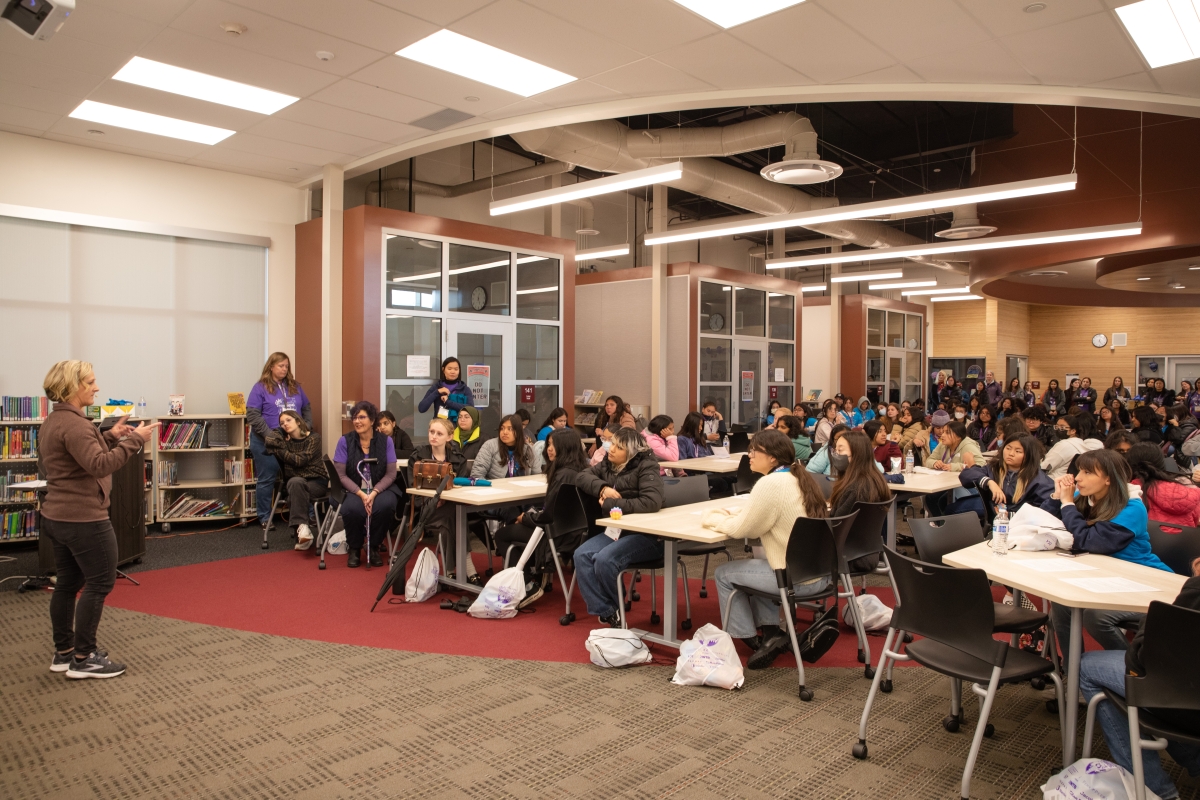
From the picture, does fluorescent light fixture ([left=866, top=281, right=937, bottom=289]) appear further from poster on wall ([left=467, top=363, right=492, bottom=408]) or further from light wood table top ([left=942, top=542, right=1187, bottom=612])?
light wood table top ([left=942, top=542, right=1187, bottom=612])

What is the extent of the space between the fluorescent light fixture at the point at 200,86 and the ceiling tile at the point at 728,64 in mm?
3054

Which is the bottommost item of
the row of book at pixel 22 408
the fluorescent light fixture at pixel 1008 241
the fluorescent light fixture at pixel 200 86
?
the row of book at pixel 22 408

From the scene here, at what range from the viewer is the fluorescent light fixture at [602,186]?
6305mm

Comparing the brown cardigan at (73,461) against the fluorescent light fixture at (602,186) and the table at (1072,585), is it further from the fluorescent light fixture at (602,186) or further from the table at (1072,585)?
the fluorescent light fixture at (602,186)

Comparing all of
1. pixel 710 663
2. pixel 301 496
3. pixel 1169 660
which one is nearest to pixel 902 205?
pixel 710 663

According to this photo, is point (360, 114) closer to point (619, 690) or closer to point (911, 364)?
point (619, 690)

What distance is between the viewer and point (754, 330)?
495 inches

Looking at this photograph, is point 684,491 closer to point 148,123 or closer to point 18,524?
point 148,123

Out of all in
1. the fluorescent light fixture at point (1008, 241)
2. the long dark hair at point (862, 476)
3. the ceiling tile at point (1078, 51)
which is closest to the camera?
the ceiling tile at point (1078, 51)

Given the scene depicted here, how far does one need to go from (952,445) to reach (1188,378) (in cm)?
1710

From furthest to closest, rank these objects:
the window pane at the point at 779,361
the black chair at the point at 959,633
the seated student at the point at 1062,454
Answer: the window pane at the point at 779,361 → the seated student at the point at 1062,454 → the black chair at the point at 959,633

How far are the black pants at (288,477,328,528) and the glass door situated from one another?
2031 mm

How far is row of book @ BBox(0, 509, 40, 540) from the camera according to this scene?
659cm

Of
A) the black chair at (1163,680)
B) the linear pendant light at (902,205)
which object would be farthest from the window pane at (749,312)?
the black chair at (1163,680)
